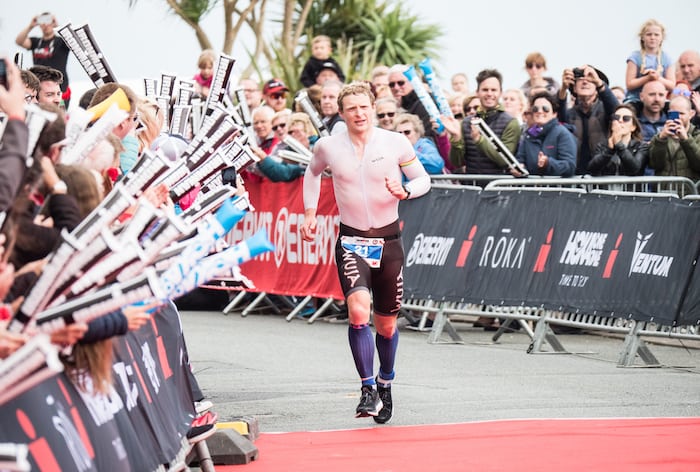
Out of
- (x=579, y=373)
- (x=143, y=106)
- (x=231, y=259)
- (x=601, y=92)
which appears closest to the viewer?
(x=231, y=259)

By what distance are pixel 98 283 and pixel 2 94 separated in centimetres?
71

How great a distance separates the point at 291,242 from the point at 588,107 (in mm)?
4169

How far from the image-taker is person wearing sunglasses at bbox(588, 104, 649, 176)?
42.6 feet

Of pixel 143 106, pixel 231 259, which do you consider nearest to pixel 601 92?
pixel 143 106

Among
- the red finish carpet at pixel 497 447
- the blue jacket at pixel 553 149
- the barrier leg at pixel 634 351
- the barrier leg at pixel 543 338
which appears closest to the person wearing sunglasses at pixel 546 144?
the blue jacket at pixel 553 149

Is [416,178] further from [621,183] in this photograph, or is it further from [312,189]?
[621,183]

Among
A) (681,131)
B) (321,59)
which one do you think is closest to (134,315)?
(681,131)

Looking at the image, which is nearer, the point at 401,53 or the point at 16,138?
the point at 16,138

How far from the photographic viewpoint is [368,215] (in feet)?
29.8

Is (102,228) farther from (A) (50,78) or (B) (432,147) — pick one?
(B) (432,147)

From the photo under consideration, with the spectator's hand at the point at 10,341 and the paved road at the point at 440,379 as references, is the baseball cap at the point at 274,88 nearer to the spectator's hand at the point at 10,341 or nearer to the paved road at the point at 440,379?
the paved road at the point at 440,379

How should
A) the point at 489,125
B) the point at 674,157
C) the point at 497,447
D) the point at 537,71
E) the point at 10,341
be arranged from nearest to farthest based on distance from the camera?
the point at 10,341 → the point at 497,447 → the point at 674,157 → the point at 489,125 → the point at 537,71

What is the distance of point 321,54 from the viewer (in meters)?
18.2

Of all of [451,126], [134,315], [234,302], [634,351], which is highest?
[134,315]
